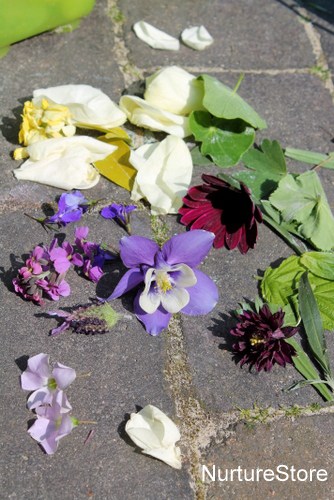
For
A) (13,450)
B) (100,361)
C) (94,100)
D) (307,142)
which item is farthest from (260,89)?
(13,450)

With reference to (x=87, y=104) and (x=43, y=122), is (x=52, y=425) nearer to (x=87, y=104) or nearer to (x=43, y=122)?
(x=43, y=122)

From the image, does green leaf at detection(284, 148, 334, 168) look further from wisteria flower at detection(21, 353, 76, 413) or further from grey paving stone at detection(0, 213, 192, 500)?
wisteria flower at detection(21, 353, 76, 413)

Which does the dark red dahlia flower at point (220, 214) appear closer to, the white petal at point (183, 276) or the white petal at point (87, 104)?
the white petal at point (183, 276)

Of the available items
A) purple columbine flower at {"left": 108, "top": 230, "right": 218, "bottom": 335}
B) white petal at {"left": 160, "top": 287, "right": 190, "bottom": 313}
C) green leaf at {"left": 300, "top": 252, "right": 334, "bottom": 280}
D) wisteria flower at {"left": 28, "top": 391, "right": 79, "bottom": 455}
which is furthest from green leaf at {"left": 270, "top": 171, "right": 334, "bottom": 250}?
wisteria flower at {"left": 28, "top": 391, "right": 79, "bottom": 455}

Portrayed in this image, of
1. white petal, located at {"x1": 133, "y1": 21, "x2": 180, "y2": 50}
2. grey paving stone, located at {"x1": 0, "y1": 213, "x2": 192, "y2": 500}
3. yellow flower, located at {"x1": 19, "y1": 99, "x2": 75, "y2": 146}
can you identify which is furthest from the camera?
white petal, located at {"x1": 133, "y1": 21, "x2": 180, "y2": 50}

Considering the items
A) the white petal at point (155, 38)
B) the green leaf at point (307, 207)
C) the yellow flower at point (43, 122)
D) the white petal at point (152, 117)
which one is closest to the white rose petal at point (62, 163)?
the yellow flower at point (43, 122)

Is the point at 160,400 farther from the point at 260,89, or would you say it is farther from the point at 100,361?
the point at 260,89
